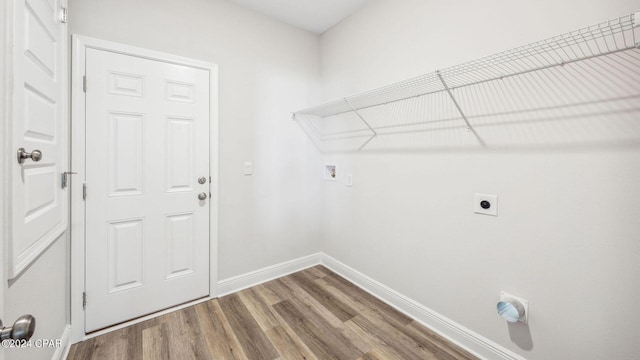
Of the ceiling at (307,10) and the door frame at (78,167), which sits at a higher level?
the ceiling at (307,10)

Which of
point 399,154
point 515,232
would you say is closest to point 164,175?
point 399,154

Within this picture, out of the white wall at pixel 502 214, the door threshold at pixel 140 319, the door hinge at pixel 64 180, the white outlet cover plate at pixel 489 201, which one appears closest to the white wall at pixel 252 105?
the door threshold at pixel 140 319

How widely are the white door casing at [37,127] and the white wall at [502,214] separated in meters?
2.02

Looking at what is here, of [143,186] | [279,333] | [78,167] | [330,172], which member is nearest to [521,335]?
[279,333]

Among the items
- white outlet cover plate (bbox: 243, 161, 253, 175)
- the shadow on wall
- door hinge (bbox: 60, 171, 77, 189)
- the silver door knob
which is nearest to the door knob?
the silver door knob

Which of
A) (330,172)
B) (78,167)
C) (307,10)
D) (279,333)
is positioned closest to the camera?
(78,167)

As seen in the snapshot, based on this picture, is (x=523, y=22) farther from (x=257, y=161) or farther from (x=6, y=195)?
(x=6, y=195)

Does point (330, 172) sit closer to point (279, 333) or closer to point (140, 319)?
point (279, 333)

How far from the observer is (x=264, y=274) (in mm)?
2465

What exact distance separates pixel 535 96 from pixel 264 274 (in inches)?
95.2

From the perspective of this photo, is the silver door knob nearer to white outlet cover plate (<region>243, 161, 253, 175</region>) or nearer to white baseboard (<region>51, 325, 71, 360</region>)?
→ white baseboard (<region>51, 325, 71, 360</region>)

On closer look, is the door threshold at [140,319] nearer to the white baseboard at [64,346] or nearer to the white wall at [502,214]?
the white baseboard at [64,346]

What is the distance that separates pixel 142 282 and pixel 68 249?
501 millimetres

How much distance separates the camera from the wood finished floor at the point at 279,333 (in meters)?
1.57
